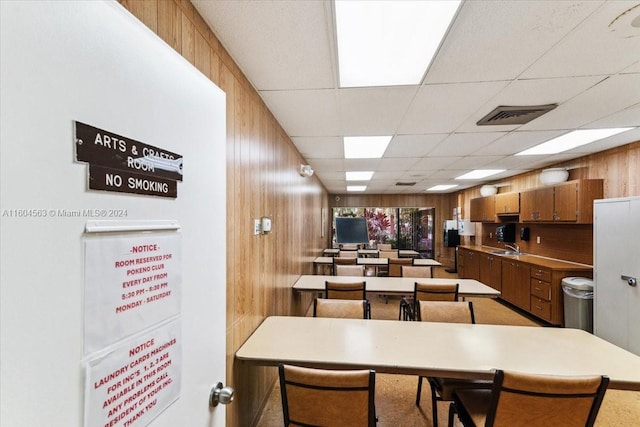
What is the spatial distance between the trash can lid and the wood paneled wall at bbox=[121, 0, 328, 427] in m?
3.93

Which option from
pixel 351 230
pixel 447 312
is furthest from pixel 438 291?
pixel 351 230

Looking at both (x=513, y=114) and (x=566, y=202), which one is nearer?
(x=513, y=114)

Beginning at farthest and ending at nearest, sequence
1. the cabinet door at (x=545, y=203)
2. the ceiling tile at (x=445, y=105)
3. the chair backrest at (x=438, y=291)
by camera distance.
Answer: the cabinet door at (x=545, y=203) < the chair backrest at (x=438, y=291) < the ceiling tile at (x=445, y=105)

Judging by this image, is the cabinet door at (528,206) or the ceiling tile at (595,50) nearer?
the ceiling tile at (595,50)

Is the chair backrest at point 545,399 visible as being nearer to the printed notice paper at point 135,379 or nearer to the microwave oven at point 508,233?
the printed notice paper at point 135,379

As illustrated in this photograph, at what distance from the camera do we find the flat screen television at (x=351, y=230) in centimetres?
795

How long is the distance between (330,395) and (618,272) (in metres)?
3.83

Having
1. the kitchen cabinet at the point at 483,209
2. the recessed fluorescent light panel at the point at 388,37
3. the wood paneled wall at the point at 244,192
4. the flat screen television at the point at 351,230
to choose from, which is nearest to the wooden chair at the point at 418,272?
the wood paneled wall at the point at 244,192

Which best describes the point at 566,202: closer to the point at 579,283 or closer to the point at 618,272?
the point at 579,283

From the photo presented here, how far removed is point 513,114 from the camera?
2.54 metres

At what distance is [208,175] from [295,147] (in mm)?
2905

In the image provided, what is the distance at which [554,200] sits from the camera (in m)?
4.46

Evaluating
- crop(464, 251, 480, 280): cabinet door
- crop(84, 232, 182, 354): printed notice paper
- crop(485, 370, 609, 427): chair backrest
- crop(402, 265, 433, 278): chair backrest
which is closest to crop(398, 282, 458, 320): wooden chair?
crop(402, 265, 433, 278): chair backrest

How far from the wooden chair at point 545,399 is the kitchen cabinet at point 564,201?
12.1ft
